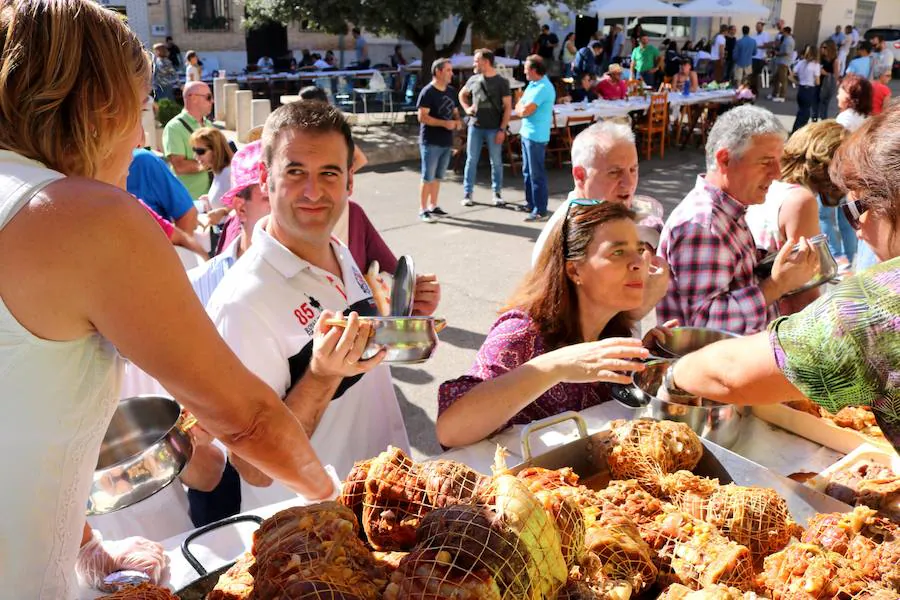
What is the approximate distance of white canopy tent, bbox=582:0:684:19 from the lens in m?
18.6

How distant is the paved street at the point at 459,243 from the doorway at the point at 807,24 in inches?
964

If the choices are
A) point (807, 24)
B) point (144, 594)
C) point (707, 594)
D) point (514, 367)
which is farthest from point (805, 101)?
point (807, 24)

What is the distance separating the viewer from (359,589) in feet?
3.68

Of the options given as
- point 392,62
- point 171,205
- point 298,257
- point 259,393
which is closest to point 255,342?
point 298,257

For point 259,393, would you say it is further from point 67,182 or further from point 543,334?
point 543,334

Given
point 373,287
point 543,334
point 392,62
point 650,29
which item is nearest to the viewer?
point 543,334

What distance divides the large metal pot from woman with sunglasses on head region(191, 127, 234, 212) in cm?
389

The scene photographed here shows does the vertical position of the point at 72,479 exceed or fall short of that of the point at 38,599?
it exceeds it

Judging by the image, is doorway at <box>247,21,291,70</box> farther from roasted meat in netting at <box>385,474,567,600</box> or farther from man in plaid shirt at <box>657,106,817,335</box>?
→ roasted meat in netting at <box>385,474,567,600</box>

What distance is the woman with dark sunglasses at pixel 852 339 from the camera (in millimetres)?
1395

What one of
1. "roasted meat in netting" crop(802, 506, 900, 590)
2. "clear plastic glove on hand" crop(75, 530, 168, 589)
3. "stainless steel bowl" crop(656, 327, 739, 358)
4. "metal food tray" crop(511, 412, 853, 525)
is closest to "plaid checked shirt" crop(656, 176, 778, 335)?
"stainless steel bowl" crop(656, 327, 739, 358)

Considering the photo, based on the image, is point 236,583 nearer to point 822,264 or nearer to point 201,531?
point 201,531

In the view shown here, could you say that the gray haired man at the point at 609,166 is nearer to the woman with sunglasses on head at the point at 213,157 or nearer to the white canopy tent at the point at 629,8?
the woman with sunglasses on head at the point at 213,157

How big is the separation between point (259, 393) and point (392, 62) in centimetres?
2539
